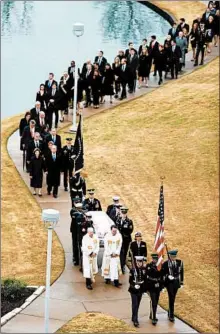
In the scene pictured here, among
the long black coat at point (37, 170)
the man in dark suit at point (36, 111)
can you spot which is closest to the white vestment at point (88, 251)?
the long black coat at point (37, 170)

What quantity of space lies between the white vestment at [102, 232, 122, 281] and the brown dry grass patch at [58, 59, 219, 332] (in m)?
1.03

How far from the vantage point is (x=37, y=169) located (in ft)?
86.7

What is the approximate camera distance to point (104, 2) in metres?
50.4

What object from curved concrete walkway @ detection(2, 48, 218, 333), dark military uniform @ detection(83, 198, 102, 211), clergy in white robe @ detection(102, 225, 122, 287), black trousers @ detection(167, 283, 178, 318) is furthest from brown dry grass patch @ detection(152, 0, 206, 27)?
black trousers @ detection(167, 283, 178, 318)

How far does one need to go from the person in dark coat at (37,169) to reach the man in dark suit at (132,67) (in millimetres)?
8417

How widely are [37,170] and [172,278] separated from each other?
724 centimetres

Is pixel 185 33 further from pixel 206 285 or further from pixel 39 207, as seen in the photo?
pixel 206 285

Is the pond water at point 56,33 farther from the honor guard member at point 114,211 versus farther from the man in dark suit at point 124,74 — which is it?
the honor guard member at point 114,211

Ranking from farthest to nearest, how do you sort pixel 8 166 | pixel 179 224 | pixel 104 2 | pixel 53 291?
pixel 104 2 → pixel 8 166 → pixel 179 224 → pixel 53 291

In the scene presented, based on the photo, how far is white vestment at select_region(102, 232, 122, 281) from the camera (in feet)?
70.2

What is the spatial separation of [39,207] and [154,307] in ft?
22.3

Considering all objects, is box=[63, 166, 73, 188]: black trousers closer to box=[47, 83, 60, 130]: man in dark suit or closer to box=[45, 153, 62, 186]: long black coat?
box=[45, 153, 62, 186]: long black coat

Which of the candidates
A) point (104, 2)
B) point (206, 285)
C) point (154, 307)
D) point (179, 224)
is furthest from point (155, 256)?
point (104, 2)

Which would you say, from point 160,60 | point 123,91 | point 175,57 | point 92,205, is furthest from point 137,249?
point 175,57
